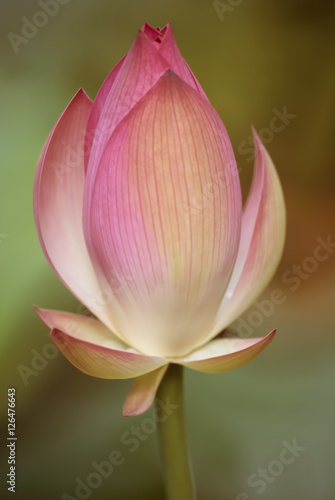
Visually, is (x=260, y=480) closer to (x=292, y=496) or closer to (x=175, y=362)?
(x=292, y=496)

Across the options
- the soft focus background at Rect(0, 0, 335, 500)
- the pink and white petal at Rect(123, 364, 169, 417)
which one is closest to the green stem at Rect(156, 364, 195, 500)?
the pink and white petal at Rect(123, 364, 169, 417)

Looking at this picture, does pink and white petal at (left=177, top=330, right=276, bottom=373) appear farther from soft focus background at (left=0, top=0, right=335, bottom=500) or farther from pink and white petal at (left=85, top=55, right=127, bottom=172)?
soft focus background at (left=0, top=0, right=335, bottom=500)

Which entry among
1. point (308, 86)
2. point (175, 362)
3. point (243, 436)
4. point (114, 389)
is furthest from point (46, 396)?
point (308, 86)

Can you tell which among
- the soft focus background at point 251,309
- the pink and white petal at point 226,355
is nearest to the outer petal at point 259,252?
the pink and white petal at point 226,355

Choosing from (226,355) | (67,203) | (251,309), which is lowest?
(251,309)

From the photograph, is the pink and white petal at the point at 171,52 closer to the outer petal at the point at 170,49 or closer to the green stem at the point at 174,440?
the outer petal at the point at 170,49

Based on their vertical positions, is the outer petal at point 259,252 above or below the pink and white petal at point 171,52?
below

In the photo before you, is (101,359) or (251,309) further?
(251,309)

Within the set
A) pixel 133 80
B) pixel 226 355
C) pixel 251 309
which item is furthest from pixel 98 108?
pixel 251 309

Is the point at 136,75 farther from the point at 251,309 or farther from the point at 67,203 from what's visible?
the point at 251,309
